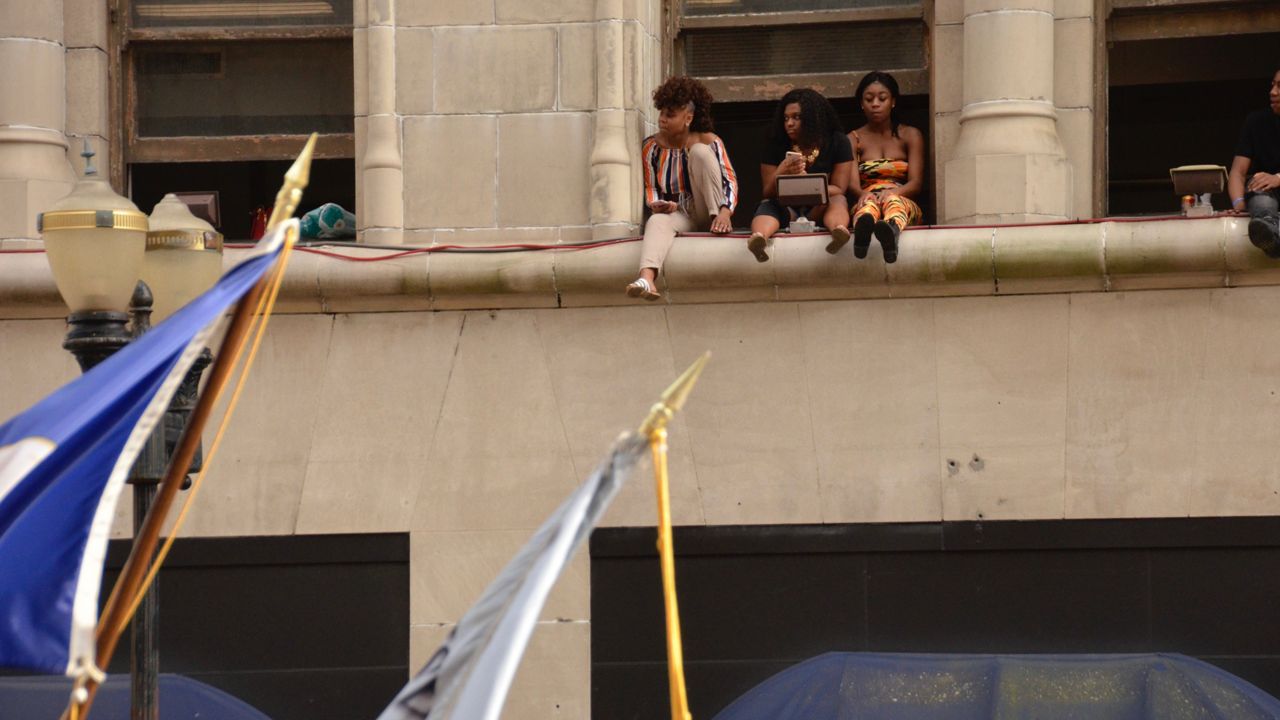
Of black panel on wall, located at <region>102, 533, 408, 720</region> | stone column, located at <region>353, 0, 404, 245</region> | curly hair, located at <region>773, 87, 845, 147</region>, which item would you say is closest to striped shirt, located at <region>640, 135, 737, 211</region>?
curly hair, located at <region>773, 87, 845, 147</region>

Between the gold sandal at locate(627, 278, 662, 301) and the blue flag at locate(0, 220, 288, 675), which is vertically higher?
the gold sandal at locate(627, 278, 662, 301)

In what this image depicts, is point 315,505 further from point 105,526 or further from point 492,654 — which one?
point 492,654

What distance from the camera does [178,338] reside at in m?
6.17

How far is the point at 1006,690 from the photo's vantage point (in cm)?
1091

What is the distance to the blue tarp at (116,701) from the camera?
11.5 m

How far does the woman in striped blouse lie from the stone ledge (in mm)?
168

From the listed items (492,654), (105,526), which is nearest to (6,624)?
(105,526)

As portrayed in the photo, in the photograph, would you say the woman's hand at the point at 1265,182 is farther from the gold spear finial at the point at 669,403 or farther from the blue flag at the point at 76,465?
the gold spear finial at the point at 669,403

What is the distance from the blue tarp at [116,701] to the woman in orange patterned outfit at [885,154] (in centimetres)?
439

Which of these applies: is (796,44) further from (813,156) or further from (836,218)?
(836,218)

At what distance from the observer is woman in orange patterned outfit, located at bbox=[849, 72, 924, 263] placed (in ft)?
37.9

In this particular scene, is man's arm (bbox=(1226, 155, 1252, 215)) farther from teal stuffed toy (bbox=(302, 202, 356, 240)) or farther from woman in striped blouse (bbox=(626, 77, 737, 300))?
teal stuffed toy (bbox=(302, 202, 356, 240))

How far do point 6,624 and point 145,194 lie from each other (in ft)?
22.2

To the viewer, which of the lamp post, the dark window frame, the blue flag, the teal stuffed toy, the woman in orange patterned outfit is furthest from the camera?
the dark window frame
